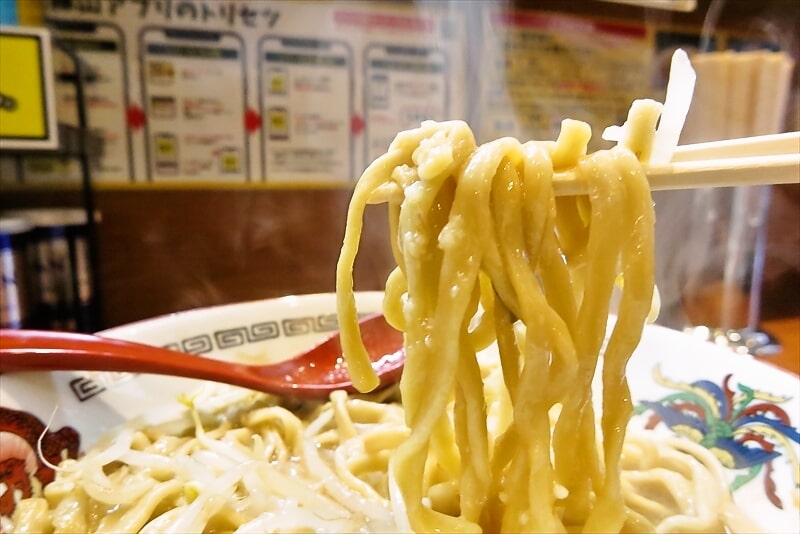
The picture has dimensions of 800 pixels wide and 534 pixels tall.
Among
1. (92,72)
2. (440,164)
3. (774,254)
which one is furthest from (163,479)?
(774,254)

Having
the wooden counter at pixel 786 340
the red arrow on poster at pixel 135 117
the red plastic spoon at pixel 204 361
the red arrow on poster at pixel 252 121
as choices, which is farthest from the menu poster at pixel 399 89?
the wooden counter at pixel 786 340

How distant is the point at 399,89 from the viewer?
6.60 feet

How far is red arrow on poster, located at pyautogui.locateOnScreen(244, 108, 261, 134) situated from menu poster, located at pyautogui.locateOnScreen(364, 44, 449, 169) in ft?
1.13

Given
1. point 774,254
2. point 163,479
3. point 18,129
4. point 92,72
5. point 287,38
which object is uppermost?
point 287,38

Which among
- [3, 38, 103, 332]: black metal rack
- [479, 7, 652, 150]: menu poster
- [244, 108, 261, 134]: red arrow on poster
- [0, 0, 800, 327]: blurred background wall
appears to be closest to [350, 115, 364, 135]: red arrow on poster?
[0, 0, 800, 327]: blurred background wall

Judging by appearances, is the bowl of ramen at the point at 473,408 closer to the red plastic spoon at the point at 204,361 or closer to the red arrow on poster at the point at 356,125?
the red plastic spoon at the point at 204,361

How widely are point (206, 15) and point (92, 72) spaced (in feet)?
1.16

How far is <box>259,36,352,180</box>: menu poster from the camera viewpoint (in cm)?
189

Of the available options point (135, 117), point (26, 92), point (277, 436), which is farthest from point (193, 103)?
point (277, 436)

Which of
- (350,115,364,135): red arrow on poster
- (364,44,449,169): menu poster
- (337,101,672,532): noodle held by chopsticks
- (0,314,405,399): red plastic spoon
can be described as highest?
(364,44,449,169): menu poster

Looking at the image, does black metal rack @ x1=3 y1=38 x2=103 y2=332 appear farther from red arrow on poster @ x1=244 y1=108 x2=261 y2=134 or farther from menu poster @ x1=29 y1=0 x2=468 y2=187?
red arrow on poster @ x1=244 y1=108 x2=261 y2=134

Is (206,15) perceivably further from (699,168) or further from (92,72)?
(699,168)

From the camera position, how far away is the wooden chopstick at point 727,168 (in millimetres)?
630

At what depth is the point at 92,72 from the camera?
172cm
